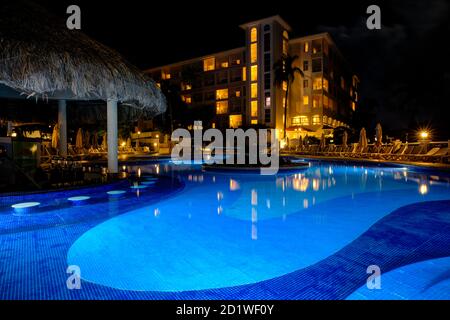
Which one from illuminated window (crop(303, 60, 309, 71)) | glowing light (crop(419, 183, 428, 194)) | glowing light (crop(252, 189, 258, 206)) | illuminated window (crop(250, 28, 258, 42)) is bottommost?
glowing light (crop(252, 189, 258, 206))

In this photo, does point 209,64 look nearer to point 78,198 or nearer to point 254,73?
point 254,73

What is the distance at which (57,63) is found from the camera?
6777 millimetres

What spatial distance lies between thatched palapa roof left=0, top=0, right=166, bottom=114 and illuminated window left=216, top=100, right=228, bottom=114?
3794cm

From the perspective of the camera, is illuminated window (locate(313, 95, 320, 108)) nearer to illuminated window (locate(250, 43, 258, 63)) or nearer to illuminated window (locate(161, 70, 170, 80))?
illuminated window (locate(250, 43, 258, 63))

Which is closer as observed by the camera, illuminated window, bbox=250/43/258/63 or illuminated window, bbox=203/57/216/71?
illuminated window, bbox=250/43/258/63

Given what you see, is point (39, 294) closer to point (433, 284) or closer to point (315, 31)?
point (433, 284)

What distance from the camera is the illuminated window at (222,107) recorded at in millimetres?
46469

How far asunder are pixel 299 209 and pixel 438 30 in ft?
149

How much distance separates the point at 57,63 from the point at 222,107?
133ft

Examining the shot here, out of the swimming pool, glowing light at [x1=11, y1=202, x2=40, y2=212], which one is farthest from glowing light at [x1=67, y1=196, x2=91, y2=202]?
glowing light at [x1=11, y1=202, x2=40, y2=212]

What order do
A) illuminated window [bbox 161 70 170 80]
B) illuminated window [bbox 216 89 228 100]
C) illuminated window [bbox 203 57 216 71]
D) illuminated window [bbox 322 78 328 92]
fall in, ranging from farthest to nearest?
1. illuminated window [bbox 161 70 170 80]
2. illuminated window [bbox 203 57 216 71]
3. illuminated window [bbox 216 89 228 100]
4. illuminated window [bbox 322 78 328 92]

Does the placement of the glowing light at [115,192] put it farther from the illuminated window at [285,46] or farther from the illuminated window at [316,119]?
the illuminated window at [285,46]

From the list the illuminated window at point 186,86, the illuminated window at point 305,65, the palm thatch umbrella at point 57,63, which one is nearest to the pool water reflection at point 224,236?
the palm thatch umbrella at point 57,63

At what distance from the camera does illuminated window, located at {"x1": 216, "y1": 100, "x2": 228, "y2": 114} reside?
46469 millimetres
